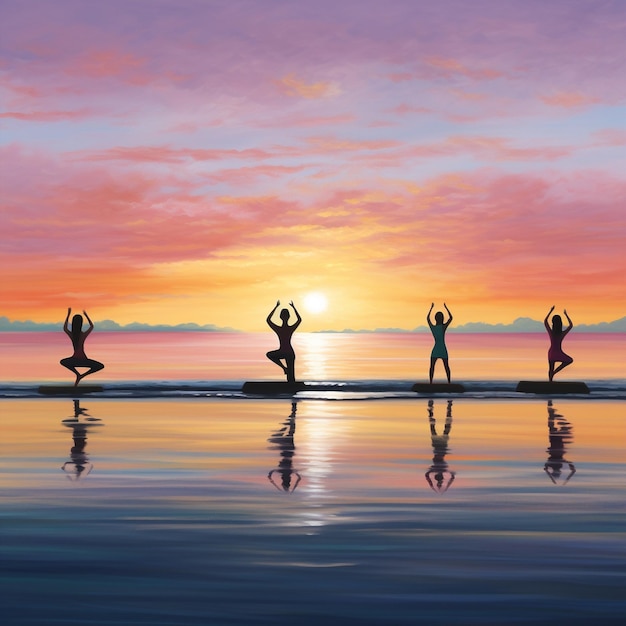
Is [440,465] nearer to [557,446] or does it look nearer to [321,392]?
[557,446]

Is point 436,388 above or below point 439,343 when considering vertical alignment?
below

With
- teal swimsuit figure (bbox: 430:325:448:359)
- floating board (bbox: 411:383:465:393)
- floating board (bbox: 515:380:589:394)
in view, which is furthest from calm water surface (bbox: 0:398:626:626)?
floating board (bbox: 411:383:465:393)

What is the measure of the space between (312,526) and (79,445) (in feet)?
26.1

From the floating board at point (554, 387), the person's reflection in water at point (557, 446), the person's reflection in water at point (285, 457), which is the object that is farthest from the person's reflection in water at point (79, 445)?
the floating board at point (554, 387)

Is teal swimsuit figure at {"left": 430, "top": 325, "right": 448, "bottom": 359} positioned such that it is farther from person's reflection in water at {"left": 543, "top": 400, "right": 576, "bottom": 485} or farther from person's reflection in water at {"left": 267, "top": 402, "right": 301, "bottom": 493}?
person's reflection in water at {"left": 267, "top": 402, "right": 301, "bottom": 493}

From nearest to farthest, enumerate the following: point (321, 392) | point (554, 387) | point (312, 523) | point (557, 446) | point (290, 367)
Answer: point (312, 523), point (557, 446), point (290, 367), point (554, 387), point (321, 392)

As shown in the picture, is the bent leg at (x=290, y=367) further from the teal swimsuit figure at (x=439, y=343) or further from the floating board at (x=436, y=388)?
the teal swimsuit figure at (x=439, y=343)

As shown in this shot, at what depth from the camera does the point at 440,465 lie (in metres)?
15.0

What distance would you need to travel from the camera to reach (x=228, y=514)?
36.0ft

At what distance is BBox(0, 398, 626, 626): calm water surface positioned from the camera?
757 cm

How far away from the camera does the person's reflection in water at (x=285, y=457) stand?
13120mm

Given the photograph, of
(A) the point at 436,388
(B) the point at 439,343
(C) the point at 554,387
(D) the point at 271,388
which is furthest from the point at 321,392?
(C) the point at 554,387

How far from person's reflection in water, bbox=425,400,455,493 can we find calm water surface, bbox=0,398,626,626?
7 centimetres

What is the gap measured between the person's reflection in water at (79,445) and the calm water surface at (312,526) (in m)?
0.06
